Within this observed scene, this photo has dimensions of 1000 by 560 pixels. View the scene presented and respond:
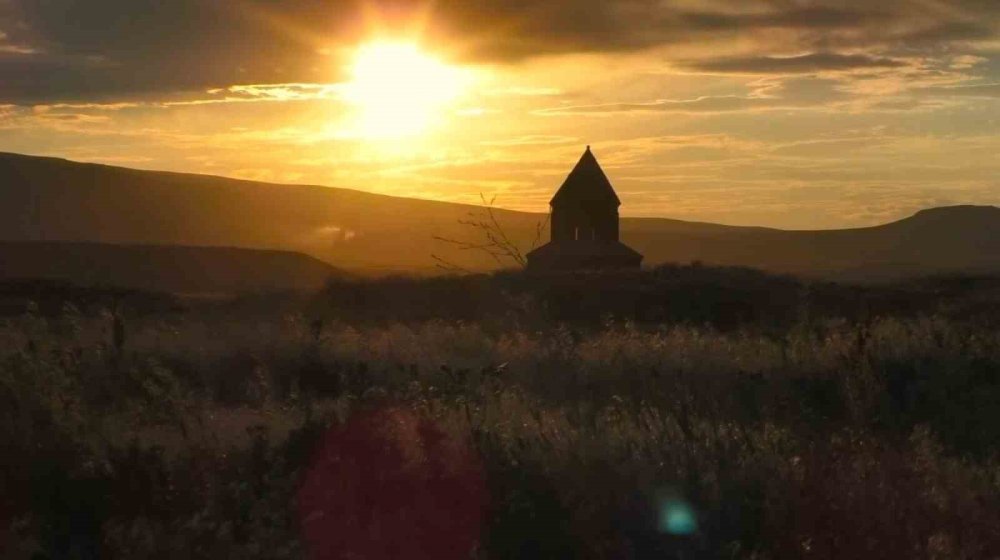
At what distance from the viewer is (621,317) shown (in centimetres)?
3419

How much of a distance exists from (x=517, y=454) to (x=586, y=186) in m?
49.3

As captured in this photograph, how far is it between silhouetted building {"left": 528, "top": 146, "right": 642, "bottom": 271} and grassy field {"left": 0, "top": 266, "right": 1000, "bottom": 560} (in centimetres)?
4051

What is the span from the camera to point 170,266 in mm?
80500

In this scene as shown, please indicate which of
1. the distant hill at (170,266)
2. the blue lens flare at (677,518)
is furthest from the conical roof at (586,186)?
the blue lens flare at (677,518)

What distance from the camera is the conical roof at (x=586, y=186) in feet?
192

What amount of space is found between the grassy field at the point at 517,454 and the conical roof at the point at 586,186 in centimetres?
4097

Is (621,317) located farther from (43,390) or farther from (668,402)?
(43,390)

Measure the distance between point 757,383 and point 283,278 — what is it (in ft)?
218

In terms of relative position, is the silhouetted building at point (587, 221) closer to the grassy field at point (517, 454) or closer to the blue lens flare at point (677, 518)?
the grassy field at point (517, 454)

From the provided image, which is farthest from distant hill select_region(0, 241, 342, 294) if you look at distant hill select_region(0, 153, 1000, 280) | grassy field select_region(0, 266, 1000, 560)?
grassy field select_region(0, 266, 1000, 560)

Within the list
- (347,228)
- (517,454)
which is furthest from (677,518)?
(347,228)

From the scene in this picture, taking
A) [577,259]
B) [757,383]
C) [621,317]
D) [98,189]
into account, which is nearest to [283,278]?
[577,259]

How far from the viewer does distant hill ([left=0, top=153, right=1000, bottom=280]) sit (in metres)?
119

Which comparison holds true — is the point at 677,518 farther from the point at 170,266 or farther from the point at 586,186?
the point at 170,266
